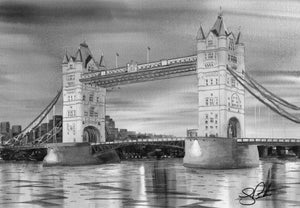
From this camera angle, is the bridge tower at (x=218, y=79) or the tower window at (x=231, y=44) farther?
the tower window at (x=231, y=44)

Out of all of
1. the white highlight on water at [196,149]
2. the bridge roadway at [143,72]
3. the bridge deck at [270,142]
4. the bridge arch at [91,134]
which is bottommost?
the white highlight on water at [196,149]

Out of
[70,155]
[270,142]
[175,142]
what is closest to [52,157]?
[70,155]

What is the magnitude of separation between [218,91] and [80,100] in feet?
35.9

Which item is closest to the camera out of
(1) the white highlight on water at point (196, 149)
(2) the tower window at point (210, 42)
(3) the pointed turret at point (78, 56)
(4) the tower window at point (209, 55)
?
(1) the white highlight on water at point (196, 149)

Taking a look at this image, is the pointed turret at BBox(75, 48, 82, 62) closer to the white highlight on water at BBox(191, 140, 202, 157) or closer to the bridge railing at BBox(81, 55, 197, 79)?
the bridge railing at BBox(81, 55, 197, 79)

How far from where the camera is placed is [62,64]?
117 ft

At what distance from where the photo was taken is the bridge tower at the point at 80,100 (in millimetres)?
34875

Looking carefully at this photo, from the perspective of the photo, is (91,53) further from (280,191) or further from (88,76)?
(280,191)

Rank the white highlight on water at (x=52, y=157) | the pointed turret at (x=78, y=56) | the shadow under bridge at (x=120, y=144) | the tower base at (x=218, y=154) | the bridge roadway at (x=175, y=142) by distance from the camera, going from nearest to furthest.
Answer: the bridge roadway at (x=175, y=142) → the tower base at (x=218, y=154) → the shadow under bridge at (x=120, y=144) → the white highlight on water at (x=52, y=157) → the pointed turret at (x=78, y=56)

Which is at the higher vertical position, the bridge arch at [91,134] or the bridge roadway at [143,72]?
the bridge roadway at [143,72]

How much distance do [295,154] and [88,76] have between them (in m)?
21.4

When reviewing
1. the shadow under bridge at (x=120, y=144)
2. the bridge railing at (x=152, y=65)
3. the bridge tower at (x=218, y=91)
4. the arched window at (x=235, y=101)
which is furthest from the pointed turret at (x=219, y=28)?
the shadow under bridge at (x=120, y=144)

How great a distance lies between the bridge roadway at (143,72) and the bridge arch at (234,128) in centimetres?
314

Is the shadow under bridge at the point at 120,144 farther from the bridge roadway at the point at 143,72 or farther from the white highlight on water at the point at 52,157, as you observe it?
the bridge roadway at the point at 143,72
